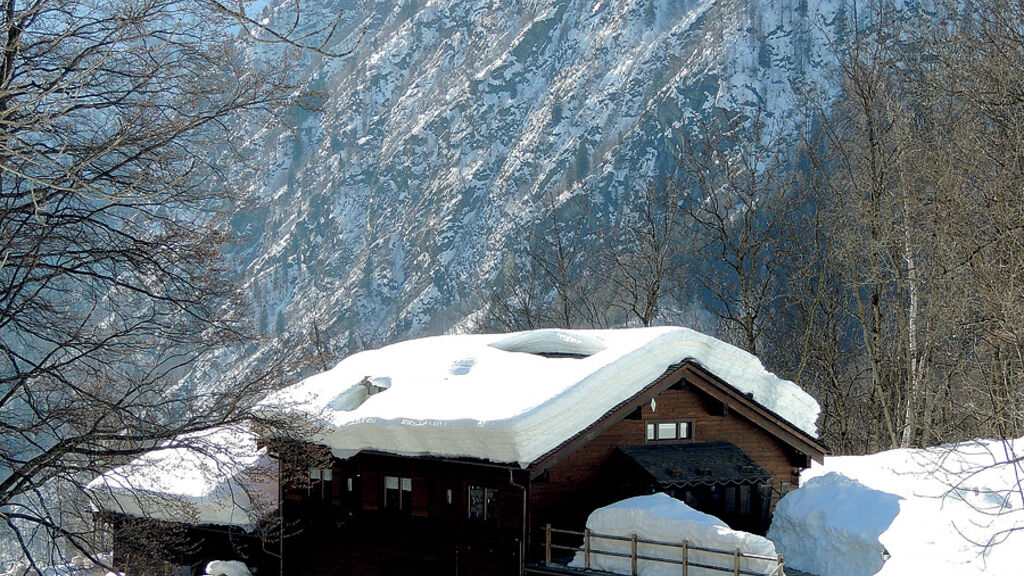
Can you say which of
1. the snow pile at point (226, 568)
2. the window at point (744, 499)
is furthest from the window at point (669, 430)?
the snow pile at point (226, 568)

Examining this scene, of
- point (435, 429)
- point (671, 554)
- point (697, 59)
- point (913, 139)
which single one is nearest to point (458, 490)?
point (435, 429)

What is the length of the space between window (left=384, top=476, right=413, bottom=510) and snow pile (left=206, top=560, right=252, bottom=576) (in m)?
4.36

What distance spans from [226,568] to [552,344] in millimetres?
9392

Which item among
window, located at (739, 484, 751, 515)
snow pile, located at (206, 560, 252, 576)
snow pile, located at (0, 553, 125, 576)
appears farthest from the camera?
snow pile, located at (206, 560, 252, 576)

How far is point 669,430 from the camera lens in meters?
23.2

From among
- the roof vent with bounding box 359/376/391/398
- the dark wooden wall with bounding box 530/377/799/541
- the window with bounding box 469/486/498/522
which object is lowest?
the window with bounding box 469/486/498/522

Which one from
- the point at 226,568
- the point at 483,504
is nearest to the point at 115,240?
the point at 483,504

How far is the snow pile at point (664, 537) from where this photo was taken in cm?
1850

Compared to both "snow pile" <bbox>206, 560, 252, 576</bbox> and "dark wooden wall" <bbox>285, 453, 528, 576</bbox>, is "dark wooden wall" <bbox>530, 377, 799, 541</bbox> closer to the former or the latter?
"dark wooden wall" <bbox>285, 453, 528, 576</bbox>

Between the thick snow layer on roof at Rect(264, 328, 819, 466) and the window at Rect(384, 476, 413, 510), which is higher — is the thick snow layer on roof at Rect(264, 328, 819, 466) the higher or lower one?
the higher one

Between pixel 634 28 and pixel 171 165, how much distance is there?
628 ft

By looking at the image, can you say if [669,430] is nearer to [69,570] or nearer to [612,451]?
[612,451]

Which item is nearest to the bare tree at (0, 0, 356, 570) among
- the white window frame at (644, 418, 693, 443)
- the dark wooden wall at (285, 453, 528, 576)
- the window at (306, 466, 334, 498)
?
the dark wooden wall at (285, 453, 528, 576)

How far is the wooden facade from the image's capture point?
67.7 ft
